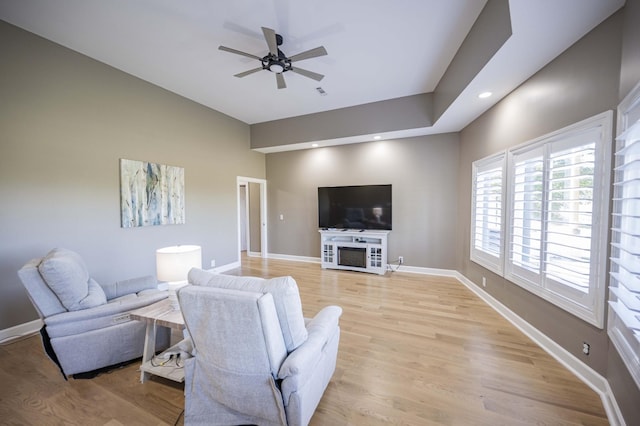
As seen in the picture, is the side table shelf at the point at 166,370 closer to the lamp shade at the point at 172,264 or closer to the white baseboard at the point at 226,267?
the lamp shade at the point at 172,264

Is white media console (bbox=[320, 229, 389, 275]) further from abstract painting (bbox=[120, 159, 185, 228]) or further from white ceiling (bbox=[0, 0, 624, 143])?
abstract painting (bbox=[120, 159, 185, 228])

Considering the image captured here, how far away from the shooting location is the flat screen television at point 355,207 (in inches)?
203

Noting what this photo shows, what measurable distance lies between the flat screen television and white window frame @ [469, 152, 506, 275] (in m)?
1.54

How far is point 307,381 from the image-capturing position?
55.2 inches

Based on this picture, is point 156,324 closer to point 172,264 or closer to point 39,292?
point 172,264

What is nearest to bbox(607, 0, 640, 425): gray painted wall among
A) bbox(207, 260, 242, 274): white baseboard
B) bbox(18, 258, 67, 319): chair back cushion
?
bbox(18, 258, 67, 319): chair back cushion

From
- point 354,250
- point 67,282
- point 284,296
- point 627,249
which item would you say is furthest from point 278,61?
point 354,250

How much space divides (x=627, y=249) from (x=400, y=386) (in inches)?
68.4

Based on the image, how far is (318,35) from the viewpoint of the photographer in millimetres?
2740

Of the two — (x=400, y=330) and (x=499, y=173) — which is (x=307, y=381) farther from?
(x=499, y=173)

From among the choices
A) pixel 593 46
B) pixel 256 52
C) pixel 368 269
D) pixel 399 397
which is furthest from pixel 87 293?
pixel 593 46

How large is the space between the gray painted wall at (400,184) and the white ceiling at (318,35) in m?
1.14

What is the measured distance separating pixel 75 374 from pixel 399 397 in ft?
8.54

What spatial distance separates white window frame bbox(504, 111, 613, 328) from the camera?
71.9 inches
